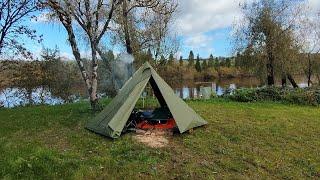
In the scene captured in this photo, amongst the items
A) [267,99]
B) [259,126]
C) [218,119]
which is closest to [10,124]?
[218,119]

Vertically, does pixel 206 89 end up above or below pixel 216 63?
below

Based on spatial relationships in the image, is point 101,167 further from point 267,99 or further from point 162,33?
point 162,33

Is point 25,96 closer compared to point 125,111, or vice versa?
point 125,111

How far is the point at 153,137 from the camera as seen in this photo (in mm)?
9969

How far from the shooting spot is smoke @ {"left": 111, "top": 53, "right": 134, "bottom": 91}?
18344 millimetres

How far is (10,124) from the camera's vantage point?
12305 mm

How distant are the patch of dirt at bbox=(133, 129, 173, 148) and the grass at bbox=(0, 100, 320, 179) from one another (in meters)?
0.18

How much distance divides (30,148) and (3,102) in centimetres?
1243

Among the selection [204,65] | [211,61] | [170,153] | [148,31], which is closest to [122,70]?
[148,31]

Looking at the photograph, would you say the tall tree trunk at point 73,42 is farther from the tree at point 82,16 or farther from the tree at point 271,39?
the tree at point 271,39

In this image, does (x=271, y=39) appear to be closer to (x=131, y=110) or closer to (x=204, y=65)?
(x=131, y=110)

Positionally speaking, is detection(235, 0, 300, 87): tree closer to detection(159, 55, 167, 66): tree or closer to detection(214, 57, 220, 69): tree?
detection(159, 55, 167, 66): tree

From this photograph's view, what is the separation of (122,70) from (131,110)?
1089 cm

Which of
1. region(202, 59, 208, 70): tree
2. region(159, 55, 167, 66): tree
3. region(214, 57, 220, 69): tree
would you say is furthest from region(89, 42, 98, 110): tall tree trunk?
region(214, 57, 220, 69): tree
